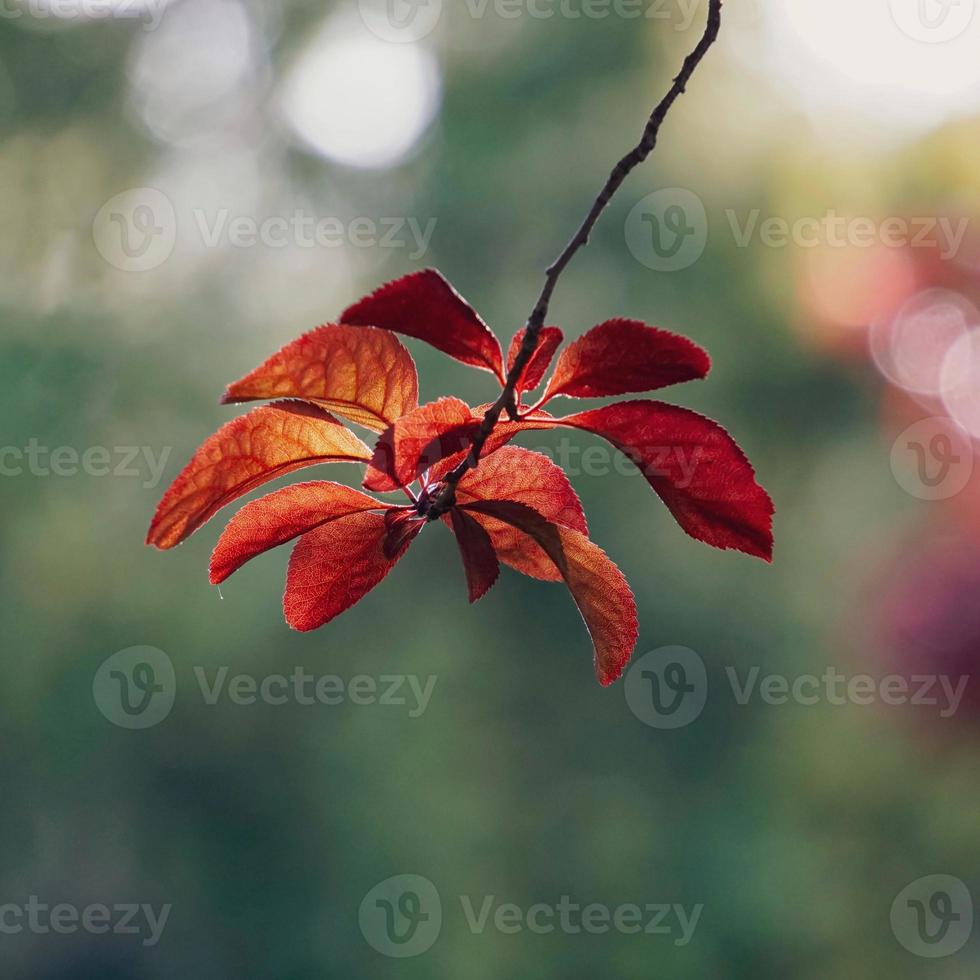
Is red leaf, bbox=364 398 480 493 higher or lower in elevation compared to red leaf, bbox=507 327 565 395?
lower

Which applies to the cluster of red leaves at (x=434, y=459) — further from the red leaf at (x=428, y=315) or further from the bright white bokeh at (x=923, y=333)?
the bright white bokeh at (x=923, y=333)

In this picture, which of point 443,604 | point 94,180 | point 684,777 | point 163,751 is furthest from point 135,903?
point 94,180

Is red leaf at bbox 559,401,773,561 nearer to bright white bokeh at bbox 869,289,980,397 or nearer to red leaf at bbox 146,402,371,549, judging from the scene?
red leaf at bbox 146,402,371,549

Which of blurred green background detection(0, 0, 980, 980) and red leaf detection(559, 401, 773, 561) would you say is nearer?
red leaf detection(559, 401, 773, 561)

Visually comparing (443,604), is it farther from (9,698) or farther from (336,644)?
(9,698)

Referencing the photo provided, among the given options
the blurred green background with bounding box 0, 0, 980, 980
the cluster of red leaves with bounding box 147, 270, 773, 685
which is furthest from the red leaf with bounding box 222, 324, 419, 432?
the blurred green background with bounding box 0, 0, 980, 980

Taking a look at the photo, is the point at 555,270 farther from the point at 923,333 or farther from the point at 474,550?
the point at 923,333

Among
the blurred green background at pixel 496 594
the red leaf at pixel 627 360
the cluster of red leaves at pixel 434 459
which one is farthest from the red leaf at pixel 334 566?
the blurred green background at pixel 496 594
